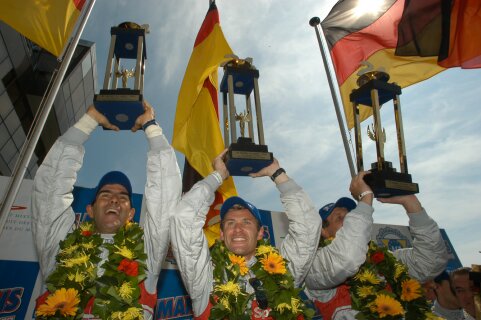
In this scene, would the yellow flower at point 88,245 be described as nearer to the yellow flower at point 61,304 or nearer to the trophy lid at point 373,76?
the yellow flower at point 61,304

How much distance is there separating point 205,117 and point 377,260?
8.83 feet

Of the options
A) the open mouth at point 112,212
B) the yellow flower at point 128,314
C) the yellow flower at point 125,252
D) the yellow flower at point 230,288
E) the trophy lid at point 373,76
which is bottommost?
the yellow flower at point 128,314

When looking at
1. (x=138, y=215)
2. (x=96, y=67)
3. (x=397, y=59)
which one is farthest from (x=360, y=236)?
(x=96, y=67)

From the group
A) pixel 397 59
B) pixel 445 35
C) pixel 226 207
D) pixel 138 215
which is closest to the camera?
pixel 226 207

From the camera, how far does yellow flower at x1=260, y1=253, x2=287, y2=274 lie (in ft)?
8.54

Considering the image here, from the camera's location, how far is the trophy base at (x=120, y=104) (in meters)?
2.80

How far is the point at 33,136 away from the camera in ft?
10.2

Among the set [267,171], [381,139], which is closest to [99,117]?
[267,171]

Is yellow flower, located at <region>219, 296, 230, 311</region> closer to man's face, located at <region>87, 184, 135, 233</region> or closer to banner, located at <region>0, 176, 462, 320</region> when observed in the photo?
man's face, located at <region>87, 184, 135, 233</region>

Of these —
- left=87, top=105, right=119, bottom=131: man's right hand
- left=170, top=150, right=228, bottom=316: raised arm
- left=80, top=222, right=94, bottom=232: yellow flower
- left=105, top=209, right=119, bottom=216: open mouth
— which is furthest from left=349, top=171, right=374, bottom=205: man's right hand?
left=80, top=222, right=94, bottom=232: yellow flower

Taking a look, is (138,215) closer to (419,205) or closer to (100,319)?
(100,319)

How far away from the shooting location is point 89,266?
2.60 metres

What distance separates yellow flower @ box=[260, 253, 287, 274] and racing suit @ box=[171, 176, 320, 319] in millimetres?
210

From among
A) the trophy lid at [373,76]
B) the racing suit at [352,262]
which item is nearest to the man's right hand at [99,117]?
the racing suit at [352,262]
